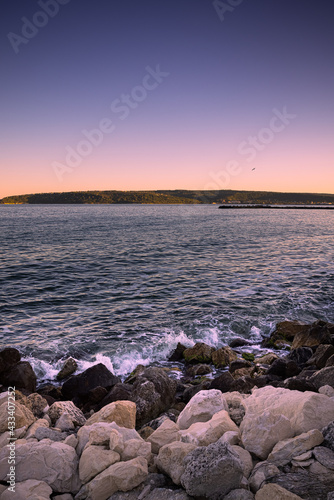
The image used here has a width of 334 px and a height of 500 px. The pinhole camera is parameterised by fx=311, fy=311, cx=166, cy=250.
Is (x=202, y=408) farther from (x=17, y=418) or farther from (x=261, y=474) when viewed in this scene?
(x=17, y=418)

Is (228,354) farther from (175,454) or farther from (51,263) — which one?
(51,263)

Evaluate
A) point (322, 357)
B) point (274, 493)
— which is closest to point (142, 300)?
point (322, 357)

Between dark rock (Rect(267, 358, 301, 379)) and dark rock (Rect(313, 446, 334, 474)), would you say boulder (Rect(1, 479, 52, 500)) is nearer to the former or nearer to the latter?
dark rock (Rect(313, 446, 334, 474))

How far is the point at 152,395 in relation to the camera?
8711 millimetres

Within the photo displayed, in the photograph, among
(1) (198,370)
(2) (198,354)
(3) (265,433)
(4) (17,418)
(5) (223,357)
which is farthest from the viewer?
(2) (198,354)

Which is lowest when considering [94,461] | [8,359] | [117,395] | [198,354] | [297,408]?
[198,354]

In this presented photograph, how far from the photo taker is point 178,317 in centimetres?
1816

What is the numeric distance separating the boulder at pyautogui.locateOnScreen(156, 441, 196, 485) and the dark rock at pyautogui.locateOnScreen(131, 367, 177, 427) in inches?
120

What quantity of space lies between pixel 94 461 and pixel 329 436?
3946mm

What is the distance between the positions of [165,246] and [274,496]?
41911 millimetres

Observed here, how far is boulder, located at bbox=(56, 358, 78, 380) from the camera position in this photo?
12292 millimetres

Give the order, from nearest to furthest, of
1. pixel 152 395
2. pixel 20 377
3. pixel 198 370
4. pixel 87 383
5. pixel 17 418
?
pixel 17 418
pixel 152 395
pixel 87 383
pixel 20 377
pixel 198 370

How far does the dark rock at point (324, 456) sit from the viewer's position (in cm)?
472

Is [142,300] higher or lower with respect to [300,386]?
lower
